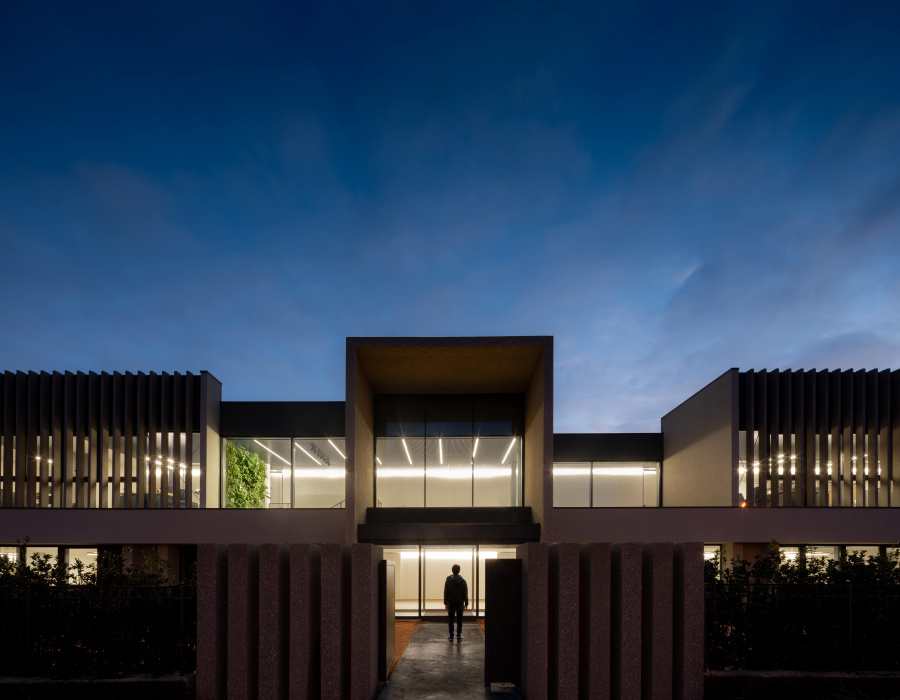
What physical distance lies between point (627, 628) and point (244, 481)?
16426 millimetres

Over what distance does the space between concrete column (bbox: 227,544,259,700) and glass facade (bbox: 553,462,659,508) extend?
58.7 ft

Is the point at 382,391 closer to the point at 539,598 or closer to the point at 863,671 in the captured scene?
the point at 539,598

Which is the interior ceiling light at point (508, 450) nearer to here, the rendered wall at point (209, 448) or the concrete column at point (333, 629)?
the rendered wall at point (209, 448)

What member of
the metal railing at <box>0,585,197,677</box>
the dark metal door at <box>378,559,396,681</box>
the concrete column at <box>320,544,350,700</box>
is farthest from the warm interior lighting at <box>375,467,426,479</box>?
the concrete column at <box>320,544,350,700</box>

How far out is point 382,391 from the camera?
19.2m

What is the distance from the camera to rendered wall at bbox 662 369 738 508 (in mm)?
19656

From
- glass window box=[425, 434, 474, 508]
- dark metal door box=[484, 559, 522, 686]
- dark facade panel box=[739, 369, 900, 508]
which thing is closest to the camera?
dark metal door box=[484, 559, 522, 686]

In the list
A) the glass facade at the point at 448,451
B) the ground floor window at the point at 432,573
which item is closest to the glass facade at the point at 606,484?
the glass facade at the point at 448,451

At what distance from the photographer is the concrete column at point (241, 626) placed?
26.5 ft

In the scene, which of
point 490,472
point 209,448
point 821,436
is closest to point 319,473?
point 209,448

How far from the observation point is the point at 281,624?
8.24 m

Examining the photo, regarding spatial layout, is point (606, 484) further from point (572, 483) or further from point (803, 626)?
point (803, 626)

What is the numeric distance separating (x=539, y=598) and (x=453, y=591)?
17.0ft

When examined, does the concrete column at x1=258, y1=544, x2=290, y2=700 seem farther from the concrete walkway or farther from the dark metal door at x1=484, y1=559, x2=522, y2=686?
the dark metal door at x1=484, y1=559, x2=522, y2=686
